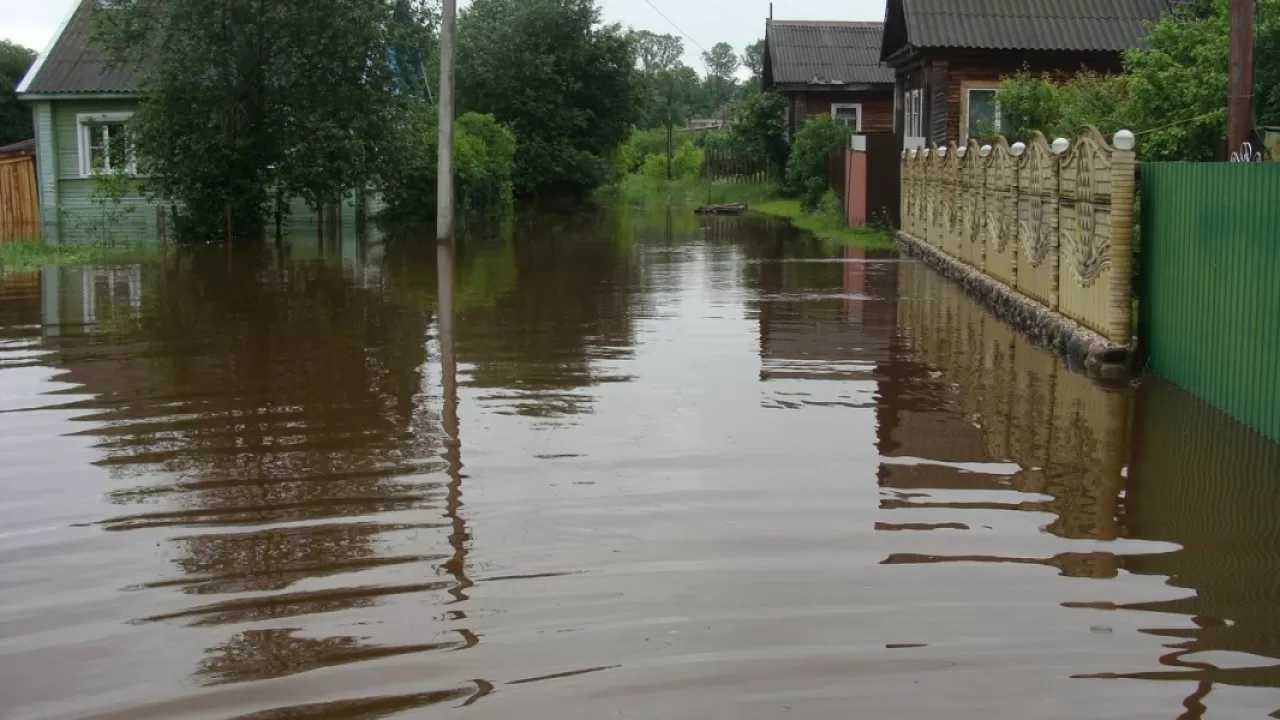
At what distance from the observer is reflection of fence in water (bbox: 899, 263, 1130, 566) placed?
25.3ft

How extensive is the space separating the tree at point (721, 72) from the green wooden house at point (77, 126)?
105752 millimetres

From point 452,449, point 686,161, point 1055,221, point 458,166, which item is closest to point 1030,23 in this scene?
point 458,166

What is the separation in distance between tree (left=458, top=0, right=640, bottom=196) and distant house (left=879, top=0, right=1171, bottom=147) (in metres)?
19.0

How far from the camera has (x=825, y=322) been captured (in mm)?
15836

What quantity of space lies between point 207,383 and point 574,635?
267 inches

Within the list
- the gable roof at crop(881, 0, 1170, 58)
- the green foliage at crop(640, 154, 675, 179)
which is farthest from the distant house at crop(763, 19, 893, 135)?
the green foliage at crop(640, 154, 675, 179)

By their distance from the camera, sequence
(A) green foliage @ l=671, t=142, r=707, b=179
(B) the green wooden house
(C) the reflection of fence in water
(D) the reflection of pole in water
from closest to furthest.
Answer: (D) the reflection of pole in water, (C) the reflection of fence in water, (B) the green wooden house, (A) green foliage @ l=671, t=142, r=707, b=179

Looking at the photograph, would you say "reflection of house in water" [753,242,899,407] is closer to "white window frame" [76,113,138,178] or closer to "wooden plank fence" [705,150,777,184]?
"white window frame" [76,113,138,178]

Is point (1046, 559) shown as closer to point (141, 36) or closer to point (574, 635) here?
point (574, 635)

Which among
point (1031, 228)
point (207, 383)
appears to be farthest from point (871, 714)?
point (1031, 228)

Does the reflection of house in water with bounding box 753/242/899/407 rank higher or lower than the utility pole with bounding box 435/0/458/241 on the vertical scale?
lower

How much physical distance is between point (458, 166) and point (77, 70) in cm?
936

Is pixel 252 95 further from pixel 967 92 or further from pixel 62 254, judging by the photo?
pixel 967 92

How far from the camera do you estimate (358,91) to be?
29.2 m
